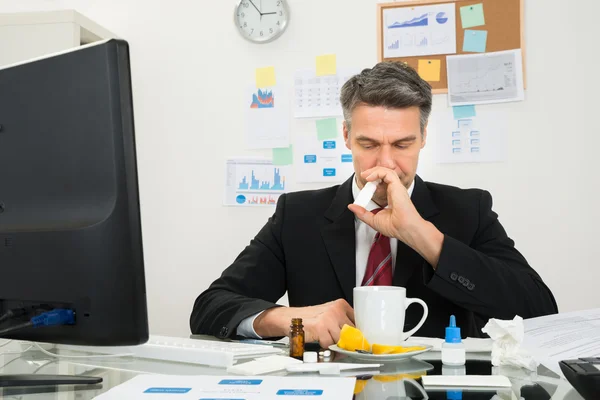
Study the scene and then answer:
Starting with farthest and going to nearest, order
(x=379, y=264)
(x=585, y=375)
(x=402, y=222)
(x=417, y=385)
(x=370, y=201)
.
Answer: (x=370, y=201)
(x=379, y=264)
(x=402, y=222)
(x=417, y=385)
(x=585, y=375)

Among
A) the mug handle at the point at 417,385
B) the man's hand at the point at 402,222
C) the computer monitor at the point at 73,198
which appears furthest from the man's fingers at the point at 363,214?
the computer monitor at the point at 73,198

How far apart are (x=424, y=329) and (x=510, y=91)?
1.42 meters

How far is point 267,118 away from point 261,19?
43 centimetres

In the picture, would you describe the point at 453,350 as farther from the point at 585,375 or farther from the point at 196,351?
the point at 196,351

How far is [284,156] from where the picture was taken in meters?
2.71

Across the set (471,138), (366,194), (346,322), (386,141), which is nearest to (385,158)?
(386,141)

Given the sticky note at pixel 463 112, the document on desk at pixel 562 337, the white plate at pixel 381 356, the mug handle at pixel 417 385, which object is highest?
the sticky note at pixel 463 112

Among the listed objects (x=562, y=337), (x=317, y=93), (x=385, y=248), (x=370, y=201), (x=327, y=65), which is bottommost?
(x=562, y=337)

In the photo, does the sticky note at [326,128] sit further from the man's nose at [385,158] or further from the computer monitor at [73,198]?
the computer monitor at [73,198]

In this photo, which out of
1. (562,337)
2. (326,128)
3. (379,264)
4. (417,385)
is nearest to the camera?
(417,385)

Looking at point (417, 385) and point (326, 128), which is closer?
point (417, 385)

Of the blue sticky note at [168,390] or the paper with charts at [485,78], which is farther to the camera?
the paper with charts at [485,78]

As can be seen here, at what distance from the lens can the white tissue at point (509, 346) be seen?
34.5 inches

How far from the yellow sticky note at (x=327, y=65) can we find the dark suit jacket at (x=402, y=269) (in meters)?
1.06
